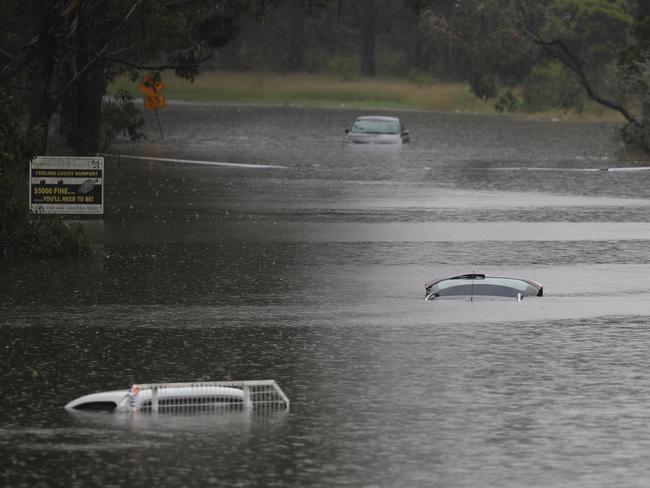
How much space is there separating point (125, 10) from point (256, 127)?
116 feet

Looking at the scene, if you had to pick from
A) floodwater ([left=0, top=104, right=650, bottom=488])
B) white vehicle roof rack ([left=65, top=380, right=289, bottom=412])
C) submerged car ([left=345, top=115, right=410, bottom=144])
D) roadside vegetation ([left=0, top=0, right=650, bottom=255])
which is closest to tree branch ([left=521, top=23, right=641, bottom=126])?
roadside vegetation ([left=0, top=0, right=650, bottom=255])

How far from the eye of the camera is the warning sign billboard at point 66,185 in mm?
24141

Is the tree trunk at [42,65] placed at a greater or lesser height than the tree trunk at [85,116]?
greater

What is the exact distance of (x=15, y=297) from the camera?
1703 cm

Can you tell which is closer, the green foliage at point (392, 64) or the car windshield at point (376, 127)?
the car windshield at point (376, 127)

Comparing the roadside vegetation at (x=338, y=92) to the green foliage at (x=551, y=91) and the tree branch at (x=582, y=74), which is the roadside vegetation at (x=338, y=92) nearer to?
the green foliage at (x=551, y=91)

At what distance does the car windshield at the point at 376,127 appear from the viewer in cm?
5409

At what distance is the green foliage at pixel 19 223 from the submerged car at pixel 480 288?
5.54 meters

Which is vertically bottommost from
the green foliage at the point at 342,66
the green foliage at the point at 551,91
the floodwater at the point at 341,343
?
the floodwater at the point at 341,343

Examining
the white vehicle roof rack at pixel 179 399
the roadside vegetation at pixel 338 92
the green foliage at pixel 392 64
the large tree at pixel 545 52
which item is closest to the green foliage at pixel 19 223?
the white vehicle roof rack at pixel 179 399

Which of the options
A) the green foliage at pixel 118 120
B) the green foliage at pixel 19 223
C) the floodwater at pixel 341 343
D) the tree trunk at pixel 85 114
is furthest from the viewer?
the green foliage at pixel 118 120

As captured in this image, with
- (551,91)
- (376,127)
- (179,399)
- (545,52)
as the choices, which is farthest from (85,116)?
(545,52)

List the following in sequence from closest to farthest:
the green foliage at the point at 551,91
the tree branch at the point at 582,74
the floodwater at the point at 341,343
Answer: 1. the floodwater at the point at 341,343
2. the tree branch at the point at 582,74
3. the green foliage at the point at 551,91

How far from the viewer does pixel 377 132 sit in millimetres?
53938
